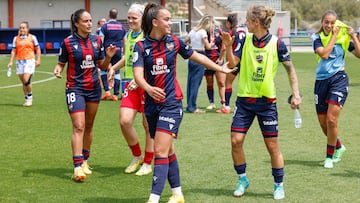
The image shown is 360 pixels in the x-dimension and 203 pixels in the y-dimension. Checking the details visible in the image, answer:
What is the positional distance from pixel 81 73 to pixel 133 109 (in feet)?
2.65

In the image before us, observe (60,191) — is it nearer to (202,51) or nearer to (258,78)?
(258,78)

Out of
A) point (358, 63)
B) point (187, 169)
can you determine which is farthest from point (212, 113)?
point (358, 63)

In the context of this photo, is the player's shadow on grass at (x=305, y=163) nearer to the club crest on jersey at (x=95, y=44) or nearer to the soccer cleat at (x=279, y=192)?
the soccer cleat at (x=279, y=192)

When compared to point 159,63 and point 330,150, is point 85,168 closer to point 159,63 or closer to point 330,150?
point 159,63

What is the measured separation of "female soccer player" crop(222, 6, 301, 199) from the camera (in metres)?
7.29

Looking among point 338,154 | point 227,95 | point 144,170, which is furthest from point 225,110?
point 144,170

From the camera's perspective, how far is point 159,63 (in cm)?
694

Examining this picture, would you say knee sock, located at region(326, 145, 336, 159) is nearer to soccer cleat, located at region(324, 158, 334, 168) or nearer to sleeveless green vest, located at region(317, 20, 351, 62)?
soccer cleat, located at region(324, 158, 334, 168)

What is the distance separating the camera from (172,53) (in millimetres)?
7008

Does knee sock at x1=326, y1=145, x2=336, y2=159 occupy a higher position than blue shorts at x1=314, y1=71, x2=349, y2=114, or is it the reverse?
blue shorts at x1=314, y1=71, x2=349, y2=114

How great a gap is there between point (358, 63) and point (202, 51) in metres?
18.0

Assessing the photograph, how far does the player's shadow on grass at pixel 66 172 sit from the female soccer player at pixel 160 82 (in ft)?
6.54

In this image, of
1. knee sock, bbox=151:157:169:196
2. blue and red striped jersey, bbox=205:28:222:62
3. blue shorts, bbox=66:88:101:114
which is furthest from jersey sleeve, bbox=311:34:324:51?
blue and red striped jersey, bbox=205:28:222:62

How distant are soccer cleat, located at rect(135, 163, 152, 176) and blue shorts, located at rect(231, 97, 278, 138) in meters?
1.79
